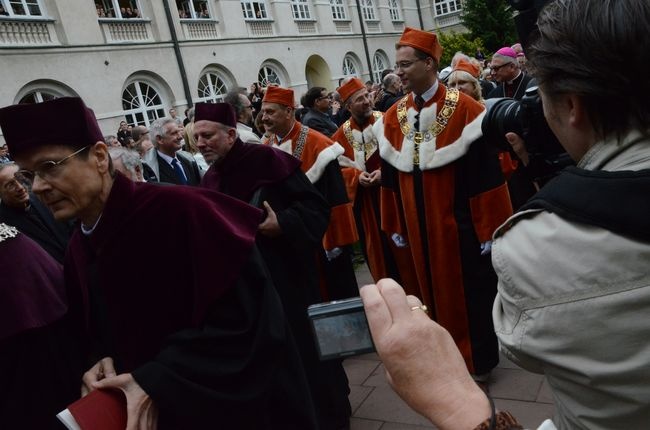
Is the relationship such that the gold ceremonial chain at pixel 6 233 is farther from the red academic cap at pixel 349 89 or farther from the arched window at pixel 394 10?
Answer: the arched window at pixel 394 10

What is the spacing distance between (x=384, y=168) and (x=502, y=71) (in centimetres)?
259

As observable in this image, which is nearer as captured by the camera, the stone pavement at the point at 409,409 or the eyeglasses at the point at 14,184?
the stone pavement at the point at 409,409

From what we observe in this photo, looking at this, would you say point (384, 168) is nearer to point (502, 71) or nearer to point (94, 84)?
point (502, 71)

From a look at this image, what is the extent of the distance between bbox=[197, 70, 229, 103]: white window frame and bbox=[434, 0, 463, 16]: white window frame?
18.7m

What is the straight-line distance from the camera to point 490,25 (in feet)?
78.5


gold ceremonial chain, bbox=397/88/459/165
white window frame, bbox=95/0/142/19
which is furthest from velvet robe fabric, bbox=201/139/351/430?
white window frame, bbox=95/0/142/19

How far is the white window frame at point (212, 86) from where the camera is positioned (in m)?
16.7

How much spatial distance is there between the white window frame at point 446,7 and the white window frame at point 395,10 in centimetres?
332

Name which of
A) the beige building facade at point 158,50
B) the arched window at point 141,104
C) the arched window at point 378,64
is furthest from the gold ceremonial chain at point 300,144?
the arched window at point 378,64

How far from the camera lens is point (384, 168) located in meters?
3.58

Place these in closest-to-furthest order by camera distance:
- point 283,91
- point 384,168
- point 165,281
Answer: point 165,281
point 384,168
point 283,91

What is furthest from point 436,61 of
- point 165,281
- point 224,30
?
point 224,30

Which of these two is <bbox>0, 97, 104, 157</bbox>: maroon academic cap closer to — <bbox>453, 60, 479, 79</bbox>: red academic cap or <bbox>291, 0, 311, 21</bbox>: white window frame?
<bbox>453, 60, 479, 79</bbox>: red academic cap

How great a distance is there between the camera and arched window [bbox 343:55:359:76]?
2373 centimetres
